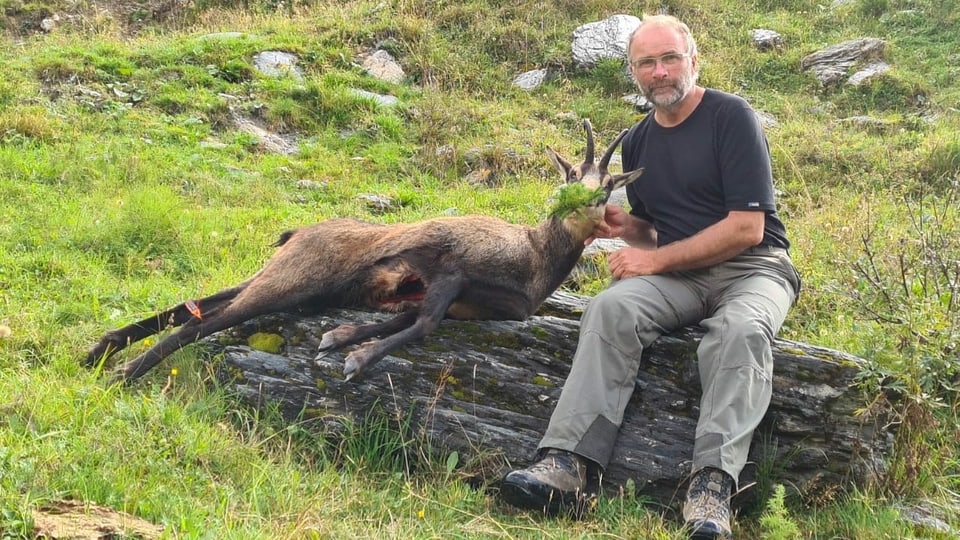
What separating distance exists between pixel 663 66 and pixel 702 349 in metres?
1.59

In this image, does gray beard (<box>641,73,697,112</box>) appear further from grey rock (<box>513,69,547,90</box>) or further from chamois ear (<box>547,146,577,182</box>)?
grey rock (<box>513,69,547,90</box>)

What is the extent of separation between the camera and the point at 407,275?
4777mm

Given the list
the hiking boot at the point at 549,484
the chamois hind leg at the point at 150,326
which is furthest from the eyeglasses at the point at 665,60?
the chamois hind leg at the point at 150,326

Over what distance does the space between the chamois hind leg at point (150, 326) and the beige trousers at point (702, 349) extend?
2.37 metres

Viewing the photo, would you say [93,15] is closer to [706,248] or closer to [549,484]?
[706,248]

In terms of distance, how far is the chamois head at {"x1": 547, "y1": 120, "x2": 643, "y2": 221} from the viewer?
4.69 m

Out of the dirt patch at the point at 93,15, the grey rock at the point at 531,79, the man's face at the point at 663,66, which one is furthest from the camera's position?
the dirt patch at the point at 93,15

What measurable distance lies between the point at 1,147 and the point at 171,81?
106 inches

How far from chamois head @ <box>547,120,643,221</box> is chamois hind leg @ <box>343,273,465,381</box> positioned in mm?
896

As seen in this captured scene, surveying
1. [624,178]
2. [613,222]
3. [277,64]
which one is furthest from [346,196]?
[624,178]

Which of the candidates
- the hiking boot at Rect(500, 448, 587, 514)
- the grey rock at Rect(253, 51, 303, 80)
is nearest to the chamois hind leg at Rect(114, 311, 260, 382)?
the hiking boot at Rect(500, 448, 587, 514)

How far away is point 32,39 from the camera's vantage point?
12484mm

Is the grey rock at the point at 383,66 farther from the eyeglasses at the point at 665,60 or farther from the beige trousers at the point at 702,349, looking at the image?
the beige trousers at the point at 702,349

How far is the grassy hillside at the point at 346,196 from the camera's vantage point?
11.7 ft
